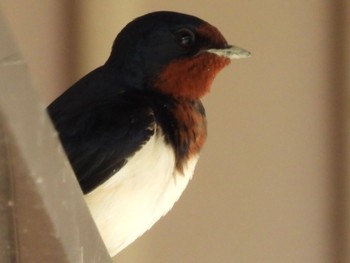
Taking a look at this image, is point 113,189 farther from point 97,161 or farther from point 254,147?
point 254,147

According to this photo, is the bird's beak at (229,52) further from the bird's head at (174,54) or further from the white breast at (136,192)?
the white breast at (136,192)

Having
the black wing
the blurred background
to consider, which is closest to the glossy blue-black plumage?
the black wing

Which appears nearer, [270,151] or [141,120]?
[141,120]

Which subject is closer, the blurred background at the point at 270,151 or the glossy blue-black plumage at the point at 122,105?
the glossy blue-black plumage at the point at 122,105

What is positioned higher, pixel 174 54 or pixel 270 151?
pixel 174 54

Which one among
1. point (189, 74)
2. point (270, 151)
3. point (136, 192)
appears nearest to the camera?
point (136, 192)

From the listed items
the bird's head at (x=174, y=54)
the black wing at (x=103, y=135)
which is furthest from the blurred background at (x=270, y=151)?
the black wing at (x=103, y=135)

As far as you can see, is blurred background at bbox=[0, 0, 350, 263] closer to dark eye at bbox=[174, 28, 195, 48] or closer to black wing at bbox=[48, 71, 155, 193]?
dark eye at bbox=[174, 28, 195, 48]

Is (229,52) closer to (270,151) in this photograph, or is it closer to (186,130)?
(186,130)

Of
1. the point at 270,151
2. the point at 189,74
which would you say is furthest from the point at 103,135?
the point at 270,151
